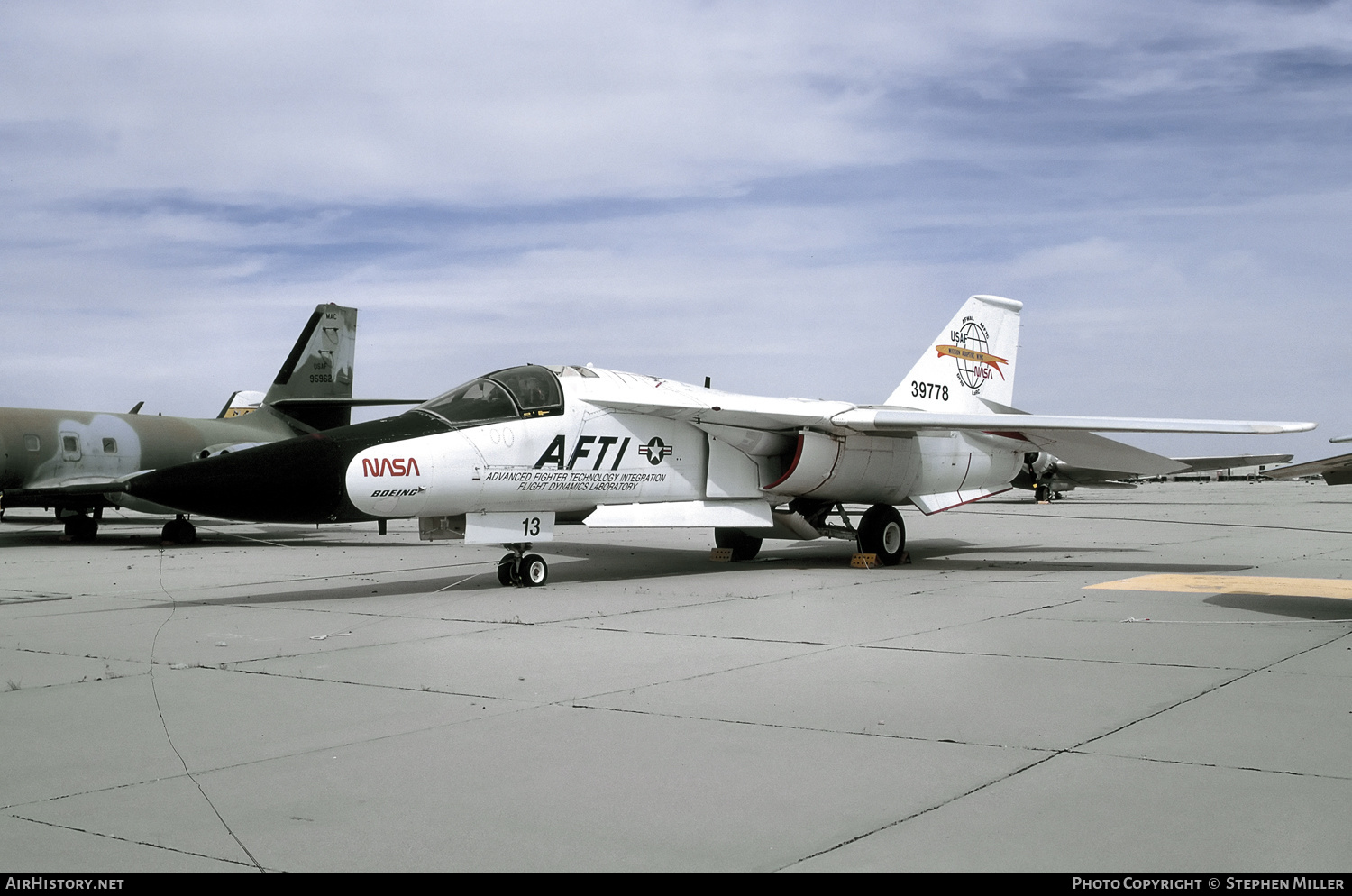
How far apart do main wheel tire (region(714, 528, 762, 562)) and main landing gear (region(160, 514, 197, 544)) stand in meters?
10.1

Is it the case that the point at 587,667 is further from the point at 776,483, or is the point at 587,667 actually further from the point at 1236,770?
the point at 776,483

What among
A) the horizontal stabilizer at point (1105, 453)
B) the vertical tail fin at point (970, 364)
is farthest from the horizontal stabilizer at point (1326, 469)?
the vertical tail fin at point (970, 364)

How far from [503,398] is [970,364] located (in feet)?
24.8

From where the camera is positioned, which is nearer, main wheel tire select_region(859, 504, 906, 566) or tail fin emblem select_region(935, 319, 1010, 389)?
main wheel tire select_region(859, 504, 906, 566)

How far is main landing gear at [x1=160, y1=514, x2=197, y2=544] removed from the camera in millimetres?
18214

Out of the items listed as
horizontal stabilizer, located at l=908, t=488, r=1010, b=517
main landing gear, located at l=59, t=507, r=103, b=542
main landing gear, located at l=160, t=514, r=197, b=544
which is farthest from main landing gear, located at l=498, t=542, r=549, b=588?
main landing gear, located at l=59, t=507, r=103, b=542

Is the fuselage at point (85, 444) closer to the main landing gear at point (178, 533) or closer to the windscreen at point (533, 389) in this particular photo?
the main landing gear at point (178, 533)

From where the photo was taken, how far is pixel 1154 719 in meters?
4.71

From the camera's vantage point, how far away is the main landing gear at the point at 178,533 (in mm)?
18214

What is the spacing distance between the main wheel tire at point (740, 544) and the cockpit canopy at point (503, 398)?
403 centimetres

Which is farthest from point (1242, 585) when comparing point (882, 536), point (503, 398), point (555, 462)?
point (503, 398)

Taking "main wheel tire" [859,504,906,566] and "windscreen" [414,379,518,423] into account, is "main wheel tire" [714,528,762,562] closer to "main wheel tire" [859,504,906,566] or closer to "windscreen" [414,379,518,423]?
"main wheel tire" [859,504,906,566]

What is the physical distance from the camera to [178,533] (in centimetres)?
1834

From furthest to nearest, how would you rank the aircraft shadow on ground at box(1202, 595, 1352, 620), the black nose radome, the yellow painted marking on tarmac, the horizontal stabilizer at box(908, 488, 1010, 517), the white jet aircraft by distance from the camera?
the horizontal stabilizer at box(908, 488, 1010, 517) < the yellow painted marking on tarmac < the white jet aircraft < the black nose radome < the aircraft shadow on ground at box(1202, 595, 1352, 620)
